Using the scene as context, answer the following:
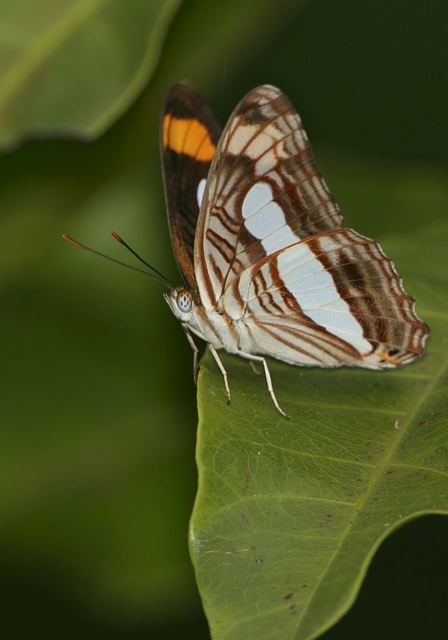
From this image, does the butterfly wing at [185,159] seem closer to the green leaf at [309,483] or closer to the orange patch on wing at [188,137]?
the orange patch on wing at [188,137]

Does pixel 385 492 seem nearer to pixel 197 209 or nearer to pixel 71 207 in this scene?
pixel 197 209

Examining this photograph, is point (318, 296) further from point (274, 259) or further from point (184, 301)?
point (184, 301)

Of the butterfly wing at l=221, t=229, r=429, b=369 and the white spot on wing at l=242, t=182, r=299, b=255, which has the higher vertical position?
the white spot on wing at l=242, t=182, r=299, b=255

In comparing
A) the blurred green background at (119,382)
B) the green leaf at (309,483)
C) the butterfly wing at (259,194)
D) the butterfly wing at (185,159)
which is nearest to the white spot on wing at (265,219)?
the butterfly wing at (259,194)

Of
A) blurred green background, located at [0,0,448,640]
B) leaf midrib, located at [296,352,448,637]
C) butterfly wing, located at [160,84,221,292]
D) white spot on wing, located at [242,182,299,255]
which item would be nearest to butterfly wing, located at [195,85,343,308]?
white spot on wing, located at [242,182,299,255]

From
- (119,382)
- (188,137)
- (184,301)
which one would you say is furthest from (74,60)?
(119,382)

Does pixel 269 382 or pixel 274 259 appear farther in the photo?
pixel 274 259

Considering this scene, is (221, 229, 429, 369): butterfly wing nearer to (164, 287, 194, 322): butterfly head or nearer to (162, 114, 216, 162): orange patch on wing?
(164, 287, 194, 322): butterfly head
